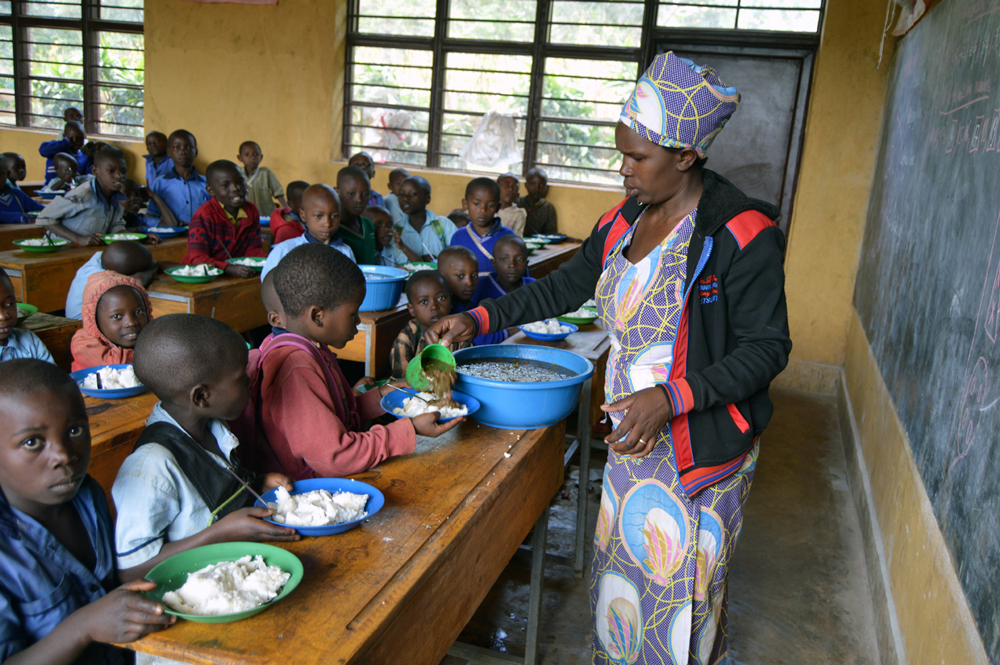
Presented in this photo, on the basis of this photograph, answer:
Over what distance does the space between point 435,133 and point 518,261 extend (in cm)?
431

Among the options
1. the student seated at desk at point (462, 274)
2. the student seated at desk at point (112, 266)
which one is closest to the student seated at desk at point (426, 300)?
the student seated at desk at point (462, 274)

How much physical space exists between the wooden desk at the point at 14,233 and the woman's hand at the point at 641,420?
4839 millimetres

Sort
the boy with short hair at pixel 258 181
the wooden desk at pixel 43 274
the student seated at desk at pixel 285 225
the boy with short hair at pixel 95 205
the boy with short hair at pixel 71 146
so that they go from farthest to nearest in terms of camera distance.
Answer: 1. the boy with short hair at pixel 71 146
2. the boy with short hair at pixel 258 181
3. the boy with short hair at pixel 95 205
4. the student seated at desk at pixel 285 225
5. the wooden desk at pixel 43 274

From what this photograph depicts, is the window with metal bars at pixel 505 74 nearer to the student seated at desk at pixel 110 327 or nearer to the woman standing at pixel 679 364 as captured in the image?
the student seated at desk at pixel 110 327

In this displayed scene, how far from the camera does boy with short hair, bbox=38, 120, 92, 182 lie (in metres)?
8.13

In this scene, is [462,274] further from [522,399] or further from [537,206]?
[537,206]

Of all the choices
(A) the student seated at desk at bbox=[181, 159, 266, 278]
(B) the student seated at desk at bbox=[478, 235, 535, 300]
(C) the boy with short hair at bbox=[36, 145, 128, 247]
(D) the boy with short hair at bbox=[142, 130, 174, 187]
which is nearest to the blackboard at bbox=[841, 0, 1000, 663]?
(B) the student seated at desk at bbox=[478, 235, 535, 300]

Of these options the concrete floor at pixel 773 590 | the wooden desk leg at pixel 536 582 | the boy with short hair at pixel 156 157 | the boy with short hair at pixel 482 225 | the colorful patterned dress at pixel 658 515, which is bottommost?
the concrete floor at pixel 773 590

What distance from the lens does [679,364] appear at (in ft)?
5.59

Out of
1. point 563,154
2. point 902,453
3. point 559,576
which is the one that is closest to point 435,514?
point 559,576

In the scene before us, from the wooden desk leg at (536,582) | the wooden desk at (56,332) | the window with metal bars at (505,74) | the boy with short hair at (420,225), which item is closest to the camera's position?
the wooden desk leg at (536,582)

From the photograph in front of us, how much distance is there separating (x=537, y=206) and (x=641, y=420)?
587 centimetres

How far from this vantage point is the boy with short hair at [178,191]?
20.4 ft

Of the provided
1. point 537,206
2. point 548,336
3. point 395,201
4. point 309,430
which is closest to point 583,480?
point 548,336
